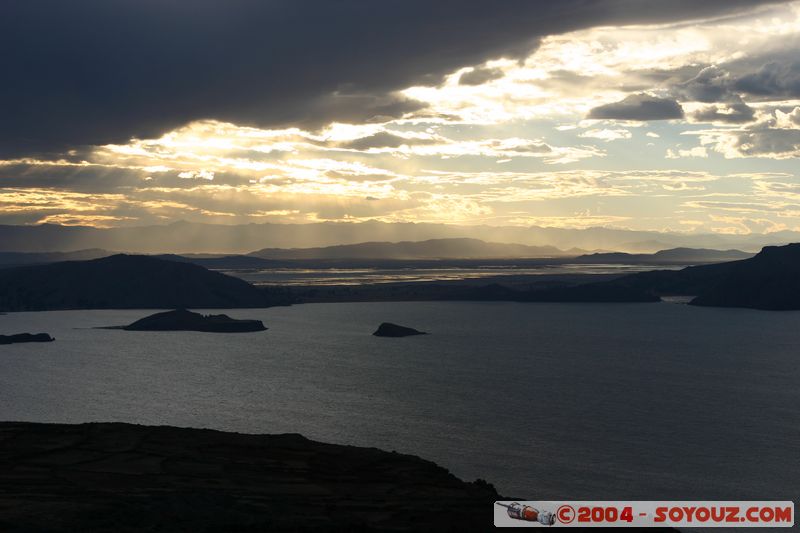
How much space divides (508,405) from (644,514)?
182 feet

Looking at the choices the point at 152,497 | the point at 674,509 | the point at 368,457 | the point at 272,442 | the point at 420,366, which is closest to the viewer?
the point at 152,497

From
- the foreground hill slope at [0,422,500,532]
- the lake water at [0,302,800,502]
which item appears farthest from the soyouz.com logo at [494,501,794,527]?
the lake water at [0,302,800,502]

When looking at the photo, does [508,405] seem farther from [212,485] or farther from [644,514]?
[212,485]

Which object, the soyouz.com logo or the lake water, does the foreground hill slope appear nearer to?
the soyouz.com logo

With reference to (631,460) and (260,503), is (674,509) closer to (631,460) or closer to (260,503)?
(631,460)

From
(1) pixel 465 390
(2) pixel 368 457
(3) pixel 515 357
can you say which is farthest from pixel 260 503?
(3) pixel 515 357

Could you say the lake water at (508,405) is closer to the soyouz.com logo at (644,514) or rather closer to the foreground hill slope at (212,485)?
the soyouz.com logo at (644,514)

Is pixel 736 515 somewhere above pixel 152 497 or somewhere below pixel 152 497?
below

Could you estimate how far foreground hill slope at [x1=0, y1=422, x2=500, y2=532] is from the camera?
50344 millimetres

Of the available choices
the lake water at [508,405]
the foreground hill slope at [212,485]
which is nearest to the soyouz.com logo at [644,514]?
the foreground hill slope at [212,485]

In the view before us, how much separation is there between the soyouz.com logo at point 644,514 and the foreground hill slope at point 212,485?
A: 9.68 feet

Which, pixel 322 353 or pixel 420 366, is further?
pixel 322 353

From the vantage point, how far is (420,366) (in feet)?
564

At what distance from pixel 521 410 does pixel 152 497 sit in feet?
237
